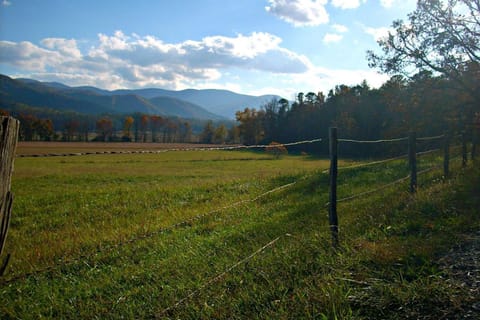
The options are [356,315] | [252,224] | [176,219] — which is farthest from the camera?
[176,219]

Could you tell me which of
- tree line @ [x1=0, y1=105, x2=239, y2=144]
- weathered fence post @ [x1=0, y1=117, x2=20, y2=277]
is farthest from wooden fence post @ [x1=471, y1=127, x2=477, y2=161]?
tree line @ [x1=0, y1=105, x2=239, y2=144]

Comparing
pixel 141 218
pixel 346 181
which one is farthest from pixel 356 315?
pixel 346 181

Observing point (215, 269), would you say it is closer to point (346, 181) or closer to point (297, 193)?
point (297, 193)

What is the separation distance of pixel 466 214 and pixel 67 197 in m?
13.0

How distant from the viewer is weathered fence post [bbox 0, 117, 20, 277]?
2615mm

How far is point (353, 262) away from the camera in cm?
409

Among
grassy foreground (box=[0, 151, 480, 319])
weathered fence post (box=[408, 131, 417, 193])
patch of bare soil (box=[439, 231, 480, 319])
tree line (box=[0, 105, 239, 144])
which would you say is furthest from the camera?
tree line (box=[0, 105, 239, 144])

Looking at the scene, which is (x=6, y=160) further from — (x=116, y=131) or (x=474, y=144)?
(x=116, y=131)

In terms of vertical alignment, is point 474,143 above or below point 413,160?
above

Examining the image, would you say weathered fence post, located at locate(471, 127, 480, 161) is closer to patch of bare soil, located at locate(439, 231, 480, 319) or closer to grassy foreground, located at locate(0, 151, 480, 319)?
grassy foreground, located at locate(0, 151, 480, 319)

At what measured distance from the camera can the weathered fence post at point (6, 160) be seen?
2.62 metres

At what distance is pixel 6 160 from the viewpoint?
2.67 metres

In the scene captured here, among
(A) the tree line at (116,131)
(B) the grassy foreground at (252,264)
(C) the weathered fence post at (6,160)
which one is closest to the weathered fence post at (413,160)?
(B) the grassy foreground at (252,264)

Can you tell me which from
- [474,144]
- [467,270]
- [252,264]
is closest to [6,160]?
[252,264]
